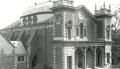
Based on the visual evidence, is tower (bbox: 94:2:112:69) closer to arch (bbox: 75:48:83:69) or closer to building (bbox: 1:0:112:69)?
building (bbox: 1:0:112:69)

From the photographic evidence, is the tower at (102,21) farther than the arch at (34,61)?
Yes

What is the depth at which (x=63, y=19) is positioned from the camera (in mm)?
38125

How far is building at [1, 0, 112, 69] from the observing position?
38.4m

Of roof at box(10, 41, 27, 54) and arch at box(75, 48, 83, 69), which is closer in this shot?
arch at box(75, 48, 83, 69)

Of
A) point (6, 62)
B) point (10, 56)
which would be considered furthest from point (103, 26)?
point (6, 62)

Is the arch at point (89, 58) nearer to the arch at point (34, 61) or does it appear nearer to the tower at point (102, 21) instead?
the tower at point (102, 21)

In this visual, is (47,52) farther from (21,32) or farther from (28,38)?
(21,32)

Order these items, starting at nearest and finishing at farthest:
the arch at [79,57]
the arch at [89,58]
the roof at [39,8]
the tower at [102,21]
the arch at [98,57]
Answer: the arch at [79,57]
the arch at [89,58]
the tower at [102,21]
the arch at [98,57]
the roof at [39,8]

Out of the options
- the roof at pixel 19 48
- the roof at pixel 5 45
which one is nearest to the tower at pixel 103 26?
the roof at pixel 19 48

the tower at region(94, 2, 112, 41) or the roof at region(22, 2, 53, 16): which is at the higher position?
the roof at region(22, 2, 53, 16)

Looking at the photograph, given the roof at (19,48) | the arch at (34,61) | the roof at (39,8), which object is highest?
the roof at (39,8)

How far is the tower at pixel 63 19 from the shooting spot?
38044 millimetres

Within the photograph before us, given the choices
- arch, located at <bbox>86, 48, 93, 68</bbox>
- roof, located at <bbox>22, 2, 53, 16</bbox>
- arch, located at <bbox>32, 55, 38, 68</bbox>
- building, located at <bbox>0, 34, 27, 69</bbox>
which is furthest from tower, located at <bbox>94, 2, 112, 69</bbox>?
building, located at <bbox>0, 34, 27, 69</bbox>

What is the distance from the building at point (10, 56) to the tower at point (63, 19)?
8.25 m
